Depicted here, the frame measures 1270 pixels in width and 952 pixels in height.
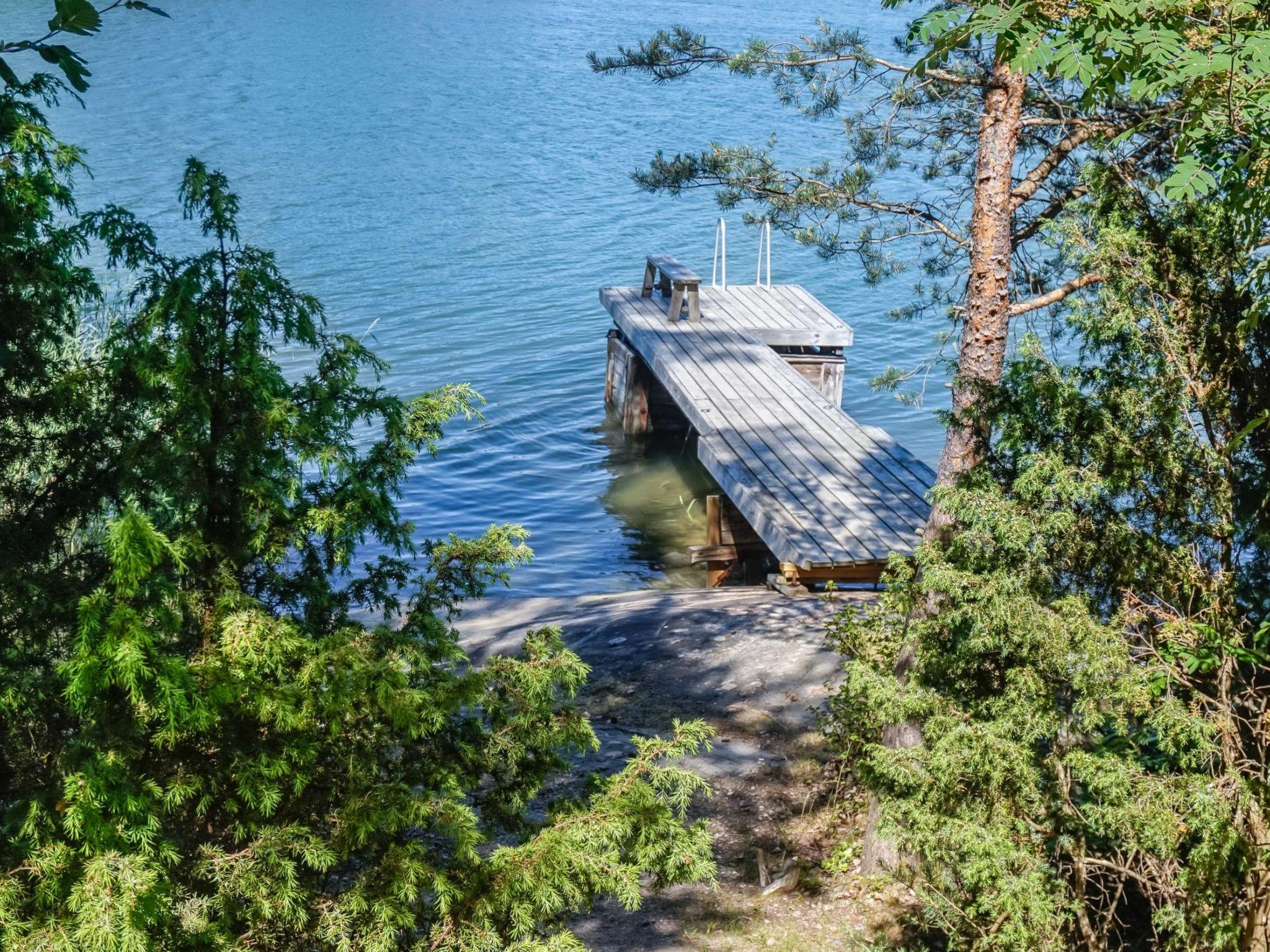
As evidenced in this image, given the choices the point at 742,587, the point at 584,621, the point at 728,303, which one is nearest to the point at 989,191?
the point at 584,621

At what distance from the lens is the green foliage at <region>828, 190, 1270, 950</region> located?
13.8ft

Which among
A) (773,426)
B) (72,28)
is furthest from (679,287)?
(72,28)

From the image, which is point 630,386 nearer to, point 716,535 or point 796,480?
point 716,535

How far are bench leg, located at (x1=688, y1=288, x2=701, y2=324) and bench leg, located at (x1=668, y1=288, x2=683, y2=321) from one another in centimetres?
14

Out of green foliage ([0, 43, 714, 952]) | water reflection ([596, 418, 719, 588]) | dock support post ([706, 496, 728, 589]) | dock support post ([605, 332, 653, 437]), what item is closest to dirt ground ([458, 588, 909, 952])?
dock support post ([706, 496, 728, 589])

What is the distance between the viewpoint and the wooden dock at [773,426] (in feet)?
38.6

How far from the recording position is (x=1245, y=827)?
4199 millimetres

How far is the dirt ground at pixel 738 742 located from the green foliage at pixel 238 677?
211 cm

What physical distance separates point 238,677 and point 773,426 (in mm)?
11100

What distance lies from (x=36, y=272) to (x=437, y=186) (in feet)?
87.5

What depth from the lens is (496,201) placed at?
2988cm

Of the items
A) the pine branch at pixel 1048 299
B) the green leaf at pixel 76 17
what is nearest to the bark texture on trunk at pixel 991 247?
the pine branch at pixel 1048 299

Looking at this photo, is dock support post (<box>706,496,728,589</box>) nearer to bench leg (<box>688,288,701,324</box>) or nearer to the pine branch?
bench leg (<box>688,288,701,324</box>)

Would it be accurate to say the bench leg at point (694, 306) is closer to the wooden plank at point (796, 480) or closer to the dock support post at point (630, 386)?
the dock support post at point (630, 386)
